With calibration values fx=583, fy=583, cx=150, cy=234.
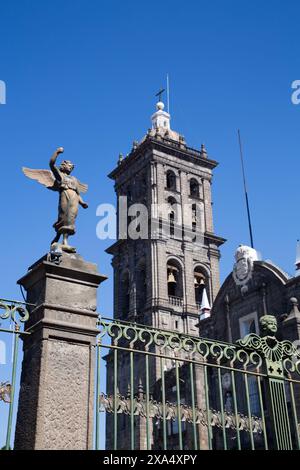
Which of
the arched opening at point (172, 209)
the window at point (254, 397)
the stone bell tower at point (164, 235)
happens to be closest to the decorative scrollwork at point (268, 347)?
the window at point (254, 397)

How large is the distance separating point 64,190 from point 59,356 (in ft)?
6.42

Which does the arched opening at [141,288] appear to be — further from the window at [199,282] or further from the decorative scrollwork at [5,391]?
the decorative scrollwork at [5,391]

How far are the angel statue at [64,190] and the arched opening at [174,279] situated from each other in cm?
3921

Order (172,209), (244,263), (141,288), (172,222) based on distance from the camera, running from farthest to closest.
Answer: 1. (172,209)
2. (172,222)
3. (141,288)
4. (244,263)

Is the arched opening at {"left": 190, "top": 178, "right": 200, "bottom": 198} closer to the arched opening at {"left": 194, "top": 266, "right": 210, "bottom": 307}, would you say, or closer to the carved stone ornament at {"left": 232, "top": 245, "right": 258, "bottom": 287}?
the arched opening at {"left": 194, "top": 266, "right": 210, "bottom": 307}

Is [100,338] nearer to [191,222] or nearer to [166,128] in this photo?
[191,222]

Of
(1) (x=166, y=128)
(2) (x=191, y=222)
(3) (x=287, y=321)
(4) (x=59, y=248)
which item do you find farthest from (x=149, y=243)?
(4) (x=59, y=248)

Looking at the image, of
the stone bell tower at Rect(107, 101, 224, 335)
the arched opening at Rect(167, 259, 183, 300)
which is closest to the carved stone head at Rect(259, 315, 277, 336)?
the stone bell tower at Rect(107, 101, 224, 335)

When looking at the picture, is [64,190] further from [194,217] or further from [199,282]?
[194,217]

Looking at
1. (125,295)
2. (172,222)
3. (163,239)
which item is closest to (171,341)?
(163,239)

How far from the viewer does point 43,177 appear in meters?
6.75

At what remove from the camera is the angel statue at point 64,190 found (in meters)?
6.57

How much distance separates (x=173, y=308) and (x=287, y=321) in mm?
17965
